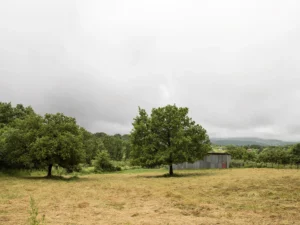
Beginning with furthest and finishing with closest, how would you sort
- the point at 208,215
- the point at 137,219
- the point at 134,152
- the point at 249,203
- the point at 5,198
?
the point at 134,152, the point at 5,198, the point at 249,203, the point at 208,215, the point at 137,219

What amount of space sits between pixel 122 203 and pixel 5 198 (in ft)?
25.3

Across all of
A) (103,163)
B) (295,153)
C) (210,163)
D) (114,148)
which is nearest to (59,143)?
(103,163)

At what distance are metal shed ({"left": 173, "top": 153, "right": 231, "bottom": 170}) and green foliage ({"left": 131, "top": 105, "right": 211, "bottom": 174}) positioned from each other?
23516mm

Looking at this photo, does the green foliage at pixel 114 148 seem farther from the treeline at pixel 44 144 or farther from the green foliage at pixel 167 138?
the treeline at pixel 44 144

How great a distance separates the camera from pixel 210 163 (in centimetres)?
6281

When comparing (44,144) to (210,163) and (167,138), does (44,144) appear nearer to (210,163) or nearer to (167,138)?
(167,138)

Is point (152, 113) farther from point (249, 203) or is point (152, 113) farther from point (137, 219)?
point (137, 219)

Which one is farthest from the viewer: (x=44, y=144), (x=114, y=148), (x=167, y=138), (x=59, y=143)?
(x=114, y=148)

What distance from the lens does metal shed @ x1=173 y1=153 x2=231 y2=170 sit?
61.9 meters

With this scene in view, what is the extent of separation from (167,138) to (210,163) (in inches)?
1097

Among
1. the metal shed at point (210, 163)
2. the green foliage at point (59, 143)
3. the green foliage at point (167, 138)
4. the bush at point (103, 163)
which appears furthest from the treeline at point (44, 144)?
the metal shed at point (210, 163)

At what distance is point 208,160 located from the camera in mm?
→ 62625

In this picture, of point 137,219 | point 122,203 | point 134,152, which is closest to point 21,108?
point 134,152

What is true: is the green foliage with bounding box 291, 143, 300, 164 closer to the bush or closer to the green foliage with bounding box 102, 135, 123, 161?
the green foliage with bounding box 102, 135, 123, 161
